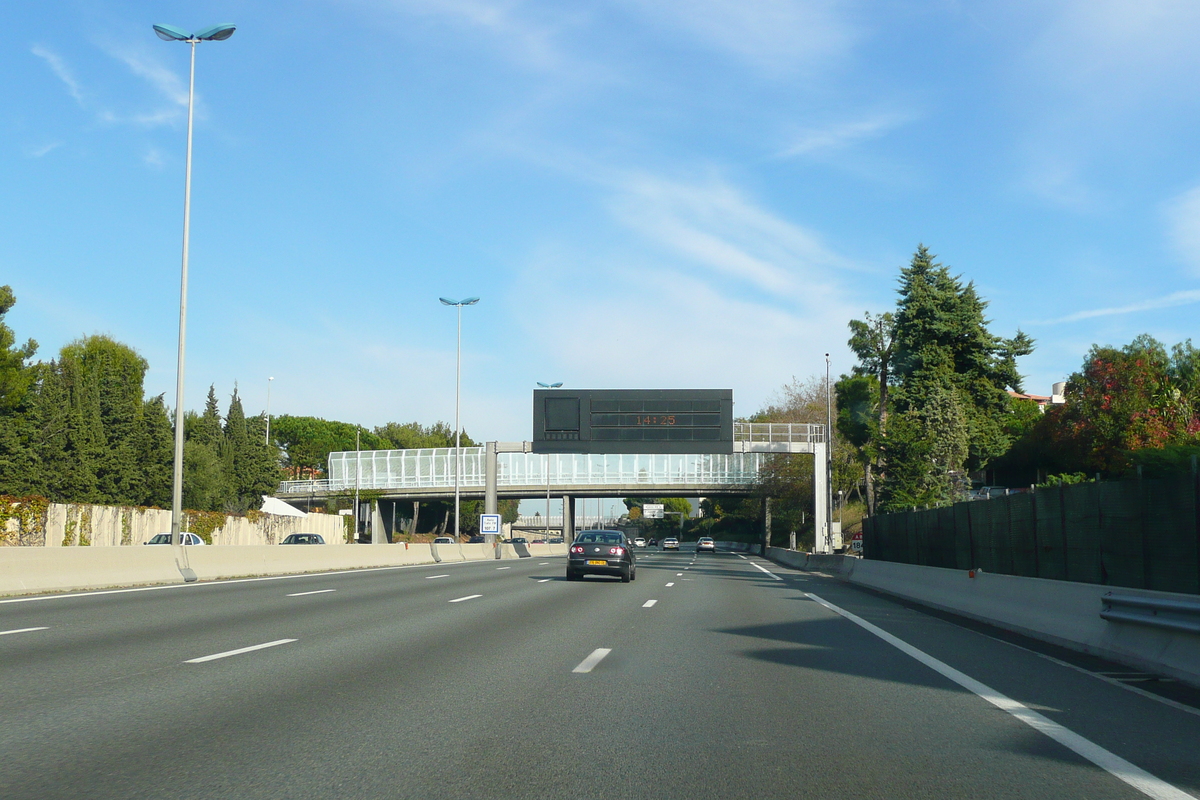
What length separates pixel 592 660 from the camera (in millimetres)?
11539

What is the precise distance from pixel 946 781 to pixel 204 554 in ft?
76.4

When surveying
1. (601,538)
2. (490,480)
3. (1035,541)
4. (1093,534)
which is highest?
(490,480)

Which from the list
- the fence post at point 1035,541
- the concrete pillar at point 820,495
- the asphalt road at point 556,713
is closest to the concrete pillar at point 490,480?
the concrete pillar at point 820,495

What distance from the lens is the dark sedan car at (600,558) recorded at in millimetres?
29734

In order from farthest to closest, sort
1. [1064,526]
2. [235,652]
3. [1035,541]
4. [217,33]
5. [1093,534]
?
1. [217,33]
2. [1035,541]
3. [1064,526]
4. [1093,534]
5. [235,652]

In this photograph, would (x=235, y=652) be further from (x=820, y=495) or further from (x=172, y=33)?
(x=820, y=495)

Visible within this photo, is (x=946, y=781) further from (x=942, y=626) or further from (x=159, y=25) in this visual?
(x=159, y=25)

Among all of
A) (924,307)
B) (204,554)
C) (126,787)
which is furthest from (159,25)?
(924,307)

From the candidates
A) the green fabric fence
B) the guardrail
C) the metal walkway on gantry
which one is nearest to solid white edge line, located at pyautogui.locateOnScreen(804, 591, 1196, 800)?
the guardrail

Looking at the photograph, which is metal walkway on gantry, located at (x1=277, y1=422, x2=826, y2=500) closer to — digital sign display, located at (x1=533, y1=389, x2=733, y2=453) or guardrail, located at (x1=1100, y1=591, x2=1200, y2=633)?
digital sign display, located at (x1=533, y1=389, x2=733, y2=453)

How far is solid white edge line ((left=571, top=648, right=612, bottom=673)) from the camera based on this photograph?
1077cm

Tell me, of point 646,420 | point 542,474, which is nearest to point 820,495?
point 646,420

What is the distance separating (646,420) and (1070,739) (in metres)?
45.2

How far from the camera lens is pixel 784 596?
79.7 feet
